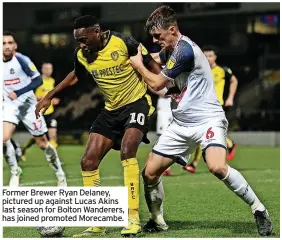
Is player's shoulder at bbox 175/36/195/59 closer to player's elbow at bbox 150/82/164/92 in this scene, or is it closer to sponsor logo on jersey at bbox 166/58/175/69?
sponsor logo on jersey at bbox 166/58/175/69

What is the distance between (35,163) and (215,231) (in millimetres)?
10284

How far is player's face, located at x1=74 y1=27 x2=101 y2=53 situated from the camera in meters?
7.82

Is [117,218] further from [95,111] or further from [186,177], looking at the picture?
[95,111]

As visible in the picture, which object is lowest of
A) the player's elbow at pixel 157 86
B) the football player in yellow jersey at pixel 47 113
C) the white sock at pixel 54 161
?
the football player in yellow jersey at pixel 47 113

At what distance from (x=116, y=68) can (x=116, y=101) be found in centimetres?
34

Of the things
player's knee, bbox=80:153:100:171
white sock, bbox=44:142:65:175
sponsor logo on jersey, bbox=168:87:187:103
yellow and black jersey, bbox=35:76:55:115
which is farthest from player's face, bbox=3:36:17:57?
yellow and black jersey, bbox=35:76:55:115

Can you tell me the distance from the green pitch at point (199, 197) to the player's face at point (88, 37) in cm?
178

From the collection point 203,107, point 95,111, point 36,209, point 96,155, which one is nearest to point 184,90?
point 203,107

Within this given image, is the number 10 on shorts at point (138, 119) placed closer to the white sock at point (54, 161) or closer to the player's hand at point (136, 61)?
the player's hand at point (136, 61)

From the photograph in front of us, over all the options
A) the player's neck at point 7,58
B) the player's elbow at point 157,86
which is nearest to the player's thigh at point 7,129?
the player's neck at point 7,58

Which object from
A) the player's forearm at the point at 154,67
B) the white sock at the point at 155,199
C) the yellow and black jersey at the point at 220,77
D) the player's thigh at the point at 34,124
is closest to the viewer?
the player's forearm at the point at 154,67

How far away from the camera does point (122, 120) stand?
819cm

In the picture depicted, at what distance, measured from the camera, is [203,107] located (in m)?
7.66

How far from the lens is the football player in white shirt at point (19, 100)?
11984 mm
